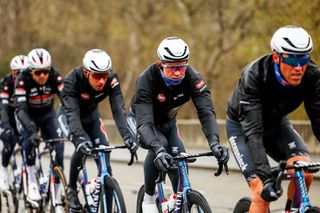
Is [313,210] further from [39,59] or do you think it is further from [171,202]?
[39,59]

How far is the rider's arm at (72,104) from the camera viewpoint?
25.5 ft

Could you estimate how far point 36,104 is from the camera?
985 centimetres

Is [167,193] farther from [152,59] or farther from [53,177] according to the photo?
[152,59]

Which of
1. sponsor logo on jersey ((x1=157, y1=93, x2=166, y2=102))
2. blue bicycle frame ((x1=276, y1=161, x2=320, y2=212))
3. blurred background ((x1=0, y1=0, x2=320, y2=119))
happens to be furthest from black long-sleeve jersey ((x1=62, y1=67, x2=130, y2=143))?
blurred background ((x1=0, y1=0, x2=320, y2=119))

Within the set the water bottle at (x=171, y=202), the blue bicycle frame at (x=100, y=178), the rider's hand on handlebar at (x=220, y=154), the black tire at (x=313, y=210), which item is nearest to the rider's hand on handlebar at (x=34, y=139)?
the blue bicycle frame at (x=100, y=178)

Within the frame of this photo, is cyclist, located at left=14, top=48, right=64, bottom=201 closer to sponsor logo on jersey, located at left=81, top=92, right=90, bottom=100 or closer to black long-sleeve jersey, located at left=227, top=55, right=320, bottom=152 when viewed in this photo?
sponsor logo on jersey, located at left=81, top=92, right=90, bottom=100

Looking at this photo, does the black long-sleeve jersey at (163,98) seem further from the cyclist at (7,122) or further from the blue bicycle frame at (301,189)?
the cyclist at (7,122)

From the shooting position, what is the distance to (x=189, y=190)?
20.6ft

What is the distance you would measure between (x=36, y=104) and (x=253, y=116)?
16.6ft

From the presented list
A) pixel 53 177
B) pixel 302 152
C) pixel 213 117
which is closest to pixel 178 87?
pixel 213 117

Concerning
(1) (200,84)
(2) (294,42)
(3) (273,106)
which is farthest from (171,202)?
(2) (294,42)

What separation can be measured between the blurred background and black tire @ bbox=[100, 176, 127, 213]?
1031 cm

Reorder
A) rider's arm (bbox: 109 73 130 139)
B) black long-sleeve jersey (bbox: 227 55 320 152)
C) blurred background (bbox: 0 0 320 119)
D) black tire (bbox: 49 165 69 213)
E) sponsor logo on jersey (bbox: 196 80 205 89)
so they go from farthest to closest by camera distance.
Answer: blurred background (bbox: 0 0 320 119) → black tire (bbox: 49 165 69 213) → rider's arm (bbox: 109 73 130 139) → sponsor logo on jersey (bbox: 196 80 205 89) → black long-sleeve jersey (bbox: 227 55 320 152)

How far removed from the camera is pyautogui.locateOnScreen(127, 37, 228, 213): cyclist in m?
6.39
